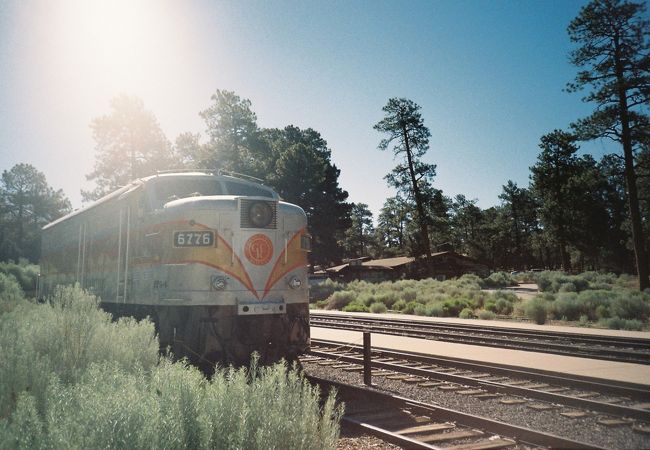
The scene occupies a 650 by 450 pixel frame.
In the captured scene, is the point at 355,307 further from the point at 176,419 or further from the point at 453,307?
the point at 176,419

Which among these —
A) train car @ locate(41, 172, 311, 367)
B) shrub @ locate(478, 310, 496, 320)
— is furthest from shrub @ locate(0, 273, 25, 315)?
shrub @ locate(478, 310, 496, 320)

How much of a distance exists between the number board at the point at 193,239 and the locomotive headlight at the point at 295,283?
→ 64.4 inches

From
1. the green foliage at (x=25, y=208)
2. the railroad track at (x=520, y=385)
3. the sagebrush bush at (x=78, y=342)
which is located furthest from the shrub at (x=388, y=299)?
the green foliage at (x=25, y=208)

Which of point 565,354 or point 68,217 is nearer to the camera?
point 565,354

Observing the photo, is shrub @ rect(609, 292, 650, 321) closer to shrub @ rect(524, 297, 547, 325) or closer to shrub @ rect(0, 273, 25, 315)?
shrub @ rect(524, 297, 547, 325)

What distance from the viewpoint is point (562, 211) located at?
57.2m

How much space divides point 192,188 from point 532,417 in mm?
7015

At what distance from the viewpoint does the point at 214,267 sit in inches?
300

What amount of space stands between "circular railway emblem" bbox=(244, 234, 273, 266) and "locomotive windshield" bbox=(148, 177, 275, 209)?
149 cm

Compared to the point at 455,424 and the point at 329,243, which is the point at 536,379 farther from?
the point at 329,243

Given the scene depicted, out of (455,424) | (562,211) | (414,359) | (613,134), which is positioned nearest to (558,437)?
(455,424)

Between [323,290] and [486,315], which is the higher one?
[323,290]

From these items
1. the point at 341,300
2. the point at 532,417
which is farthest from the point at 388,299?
the point at 532,417

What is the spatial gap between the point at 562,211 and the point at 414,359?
54386mm
